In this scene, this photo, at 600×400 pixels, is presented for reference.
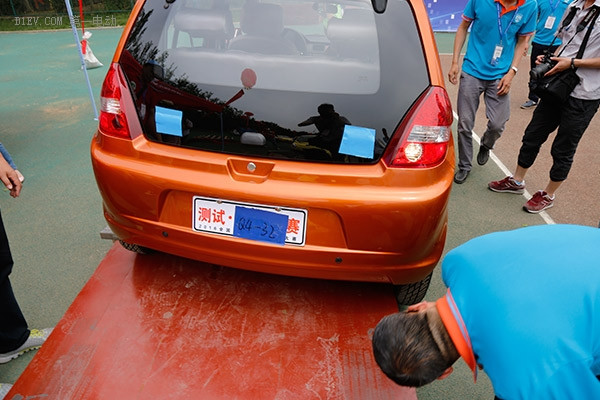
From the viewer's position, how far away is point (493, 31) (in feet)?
12.7

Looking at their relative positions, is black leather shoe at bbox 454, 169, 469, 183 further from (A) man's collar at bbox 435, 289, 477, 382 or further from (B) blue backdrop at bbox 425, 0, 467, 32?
(B) blue backdrop at bbox 425, 0, 467, 32

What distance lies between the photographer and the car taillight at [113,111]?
2051mm

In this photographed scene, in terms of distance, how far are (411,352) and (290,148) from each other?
1.02 meters

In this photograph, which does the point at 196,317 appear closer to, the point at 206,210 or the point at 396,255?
the point at 206,210

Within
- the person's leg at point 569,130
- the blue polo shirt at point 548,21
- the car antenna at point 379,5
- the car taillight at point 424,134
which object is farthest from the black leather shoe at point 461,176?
the blue polo shirt at point 548,21

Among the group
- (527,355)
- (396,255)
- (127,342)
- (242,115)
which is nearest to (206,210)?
(242,115)

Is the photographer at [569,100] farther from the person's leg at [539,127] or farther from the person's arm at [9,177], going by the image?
the person's arm at [9,177]

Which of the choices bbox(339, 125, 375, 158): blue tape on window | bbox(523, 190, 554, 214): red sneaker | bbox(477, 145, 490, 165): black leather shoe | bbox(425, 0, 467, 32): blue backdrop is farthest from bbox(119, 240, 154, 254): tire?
bbox(425, 0, 467, 32): blue backdrop

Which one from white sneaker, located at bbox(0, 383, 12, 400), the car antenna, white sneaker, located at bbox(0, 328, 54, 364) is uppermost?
the car antenna

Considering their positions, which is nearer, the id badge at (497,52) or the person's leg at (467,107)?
the id badge at (497,52)

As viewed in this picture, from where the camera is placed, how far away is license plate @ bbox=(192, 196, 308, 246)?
1910 mm

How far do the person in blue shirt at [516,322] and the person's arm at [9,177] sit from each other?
1.83 metres

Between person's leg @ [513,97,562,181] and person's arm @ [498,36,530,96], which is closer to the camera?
person's leg @ [513,97,562,181]

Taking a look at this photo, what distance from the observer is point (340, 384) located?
194 centimetres
